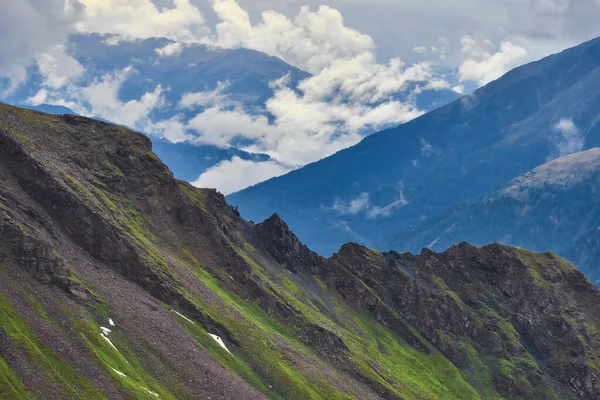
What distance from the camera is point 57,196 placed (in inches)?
7653

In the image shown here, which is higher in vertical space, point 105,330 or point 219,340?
point 219,340

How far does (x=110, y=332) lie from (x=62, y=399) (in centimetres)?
3447

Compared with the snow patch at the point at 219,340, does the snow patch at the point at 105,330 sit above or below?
below

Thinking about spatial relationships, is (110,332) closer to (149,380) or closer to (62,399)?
Result: (149,380)

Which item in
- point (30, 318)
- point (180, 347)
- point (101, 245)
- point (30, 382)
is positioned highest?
point (101, 245)

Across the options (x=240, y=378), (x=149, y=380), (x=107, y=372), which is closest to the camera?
(x=107, y=372)

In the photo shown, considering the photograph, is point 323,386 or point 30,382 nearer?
point 30,382

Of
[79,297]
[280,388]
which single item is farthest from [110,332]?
[280,388]

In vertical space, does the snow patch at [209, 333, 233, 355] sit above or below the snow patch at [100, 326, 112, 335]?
above

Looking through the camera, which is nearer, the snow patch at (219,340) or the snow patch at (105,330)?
the snow patch at (105,330)

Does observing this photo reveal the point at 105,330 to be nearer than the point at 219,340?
Yes

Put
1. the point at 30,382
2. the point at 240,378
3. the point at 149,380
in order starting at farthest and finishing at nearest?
the point at 240,378 < the point at 149,380 < the point at 30,382

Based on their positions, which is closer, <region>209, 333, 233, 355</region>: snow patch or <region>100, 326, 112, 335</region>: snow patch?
<region>100, 326, 112, 335</region>: snow patch

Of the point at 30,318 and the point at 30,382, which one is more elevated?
the point at 30,318
